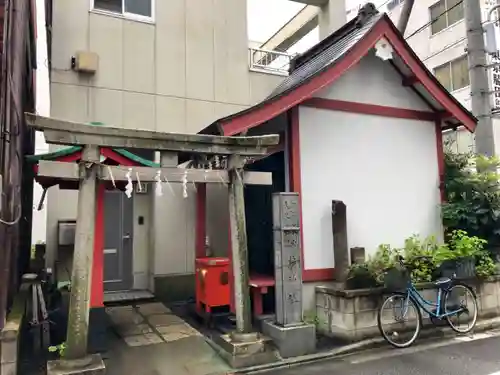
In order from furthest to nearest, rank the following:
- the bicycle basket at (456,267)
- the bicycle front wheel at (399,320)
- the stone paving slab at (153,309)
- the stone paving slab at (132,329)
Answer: the stone paving slab at (153,309) < the bicycle basket at (456,267) < the stone paving slab at (132,329) < the bicycle front wheel at (399,320)

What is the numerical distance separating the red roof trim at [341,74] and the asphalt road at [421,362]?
12.8ft

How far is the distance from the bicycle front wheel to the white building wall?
1336 millimetres

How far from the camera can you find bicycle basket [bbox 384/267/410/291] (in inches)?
268

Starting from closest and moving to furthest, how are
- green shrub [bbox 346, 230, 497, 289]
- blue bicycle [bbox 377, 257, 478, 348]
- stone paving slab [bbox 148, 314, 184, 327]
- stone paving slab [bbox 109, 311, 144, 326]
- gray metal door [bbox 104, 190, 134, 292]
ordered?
blue bicycle [bbox 377, 257, 478, 348] → green shrub [bbox 346, 230, 497, 289] → stone paving slab [bbox 148, 314, 184, 327] → stone paving slab [bbox 109, 311, 144, 326] → gray metal door [bbox 104, 190, 134, 292]

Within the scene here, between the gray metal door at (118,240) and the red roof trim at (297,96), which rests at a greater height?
the red roof trim at (297,96)

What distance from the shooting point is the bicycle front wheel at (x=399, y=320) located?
6.63 meters

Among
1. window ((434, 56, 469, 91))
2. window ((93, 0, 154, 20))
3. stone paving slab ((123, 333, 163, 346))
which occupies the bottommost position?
stone paving slab ((123, 333, 163, 346))

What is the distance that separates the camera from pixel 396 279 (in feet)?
22.3

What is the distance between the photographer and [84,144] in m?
5.22

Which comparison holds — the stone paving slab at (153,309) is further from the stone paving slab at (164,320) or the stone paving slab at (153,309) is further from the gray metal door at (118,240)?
the gray metal door at (118,240)

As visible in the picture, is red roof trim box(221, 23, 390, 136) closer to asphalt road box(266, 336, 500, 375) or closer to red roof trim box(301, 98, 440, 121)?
red roof trim box(301, 98, 440, 121)

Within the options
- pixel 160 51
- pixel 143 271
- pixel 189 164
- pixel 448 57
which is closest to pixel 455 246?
pixel 189 164

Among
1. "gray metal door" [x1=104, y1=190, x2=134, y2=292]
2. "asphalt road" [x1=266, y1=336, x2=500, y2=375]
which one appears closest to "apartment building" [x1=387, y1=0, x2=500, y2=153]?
"asphalt road" [x1=266, y1=336, x2=500, y2=375]

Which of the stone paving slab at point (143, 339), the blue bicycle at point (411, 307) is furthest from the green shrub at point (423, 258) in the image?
the stone paving slab at point (143, 339)
